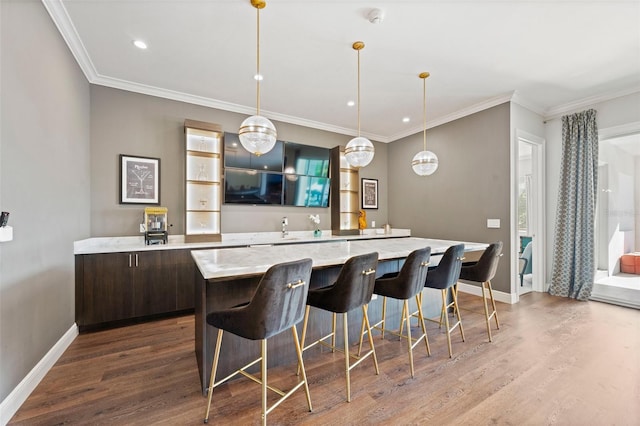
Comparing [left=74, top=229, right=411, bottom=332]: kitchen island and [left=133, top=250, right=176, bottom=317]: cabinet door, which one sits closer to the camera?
[left=74, top=229, right=411, bottom=332]: kitchen island

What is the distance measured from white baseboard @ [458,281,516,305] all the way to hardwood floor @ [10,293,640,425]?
3.27 ft

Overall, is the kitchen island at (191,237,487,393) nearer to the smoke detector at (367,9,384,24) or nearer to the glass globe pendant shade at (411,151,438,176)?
the glass globe pendant shade at (411,151,438,176)

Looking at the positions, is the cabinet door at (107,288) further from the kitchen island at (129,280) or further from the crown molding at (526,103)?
the crown molding at (526,103)

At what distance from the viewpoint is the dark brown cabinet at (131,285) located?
292 centimetres

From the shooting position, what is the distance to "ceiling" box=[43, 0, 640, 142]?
7.74 feet

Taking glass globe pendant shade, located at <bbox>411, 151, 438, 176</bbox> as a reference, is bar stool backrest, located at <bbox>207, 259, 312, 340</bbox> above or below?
below

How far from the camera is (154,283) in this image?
10.6 ft

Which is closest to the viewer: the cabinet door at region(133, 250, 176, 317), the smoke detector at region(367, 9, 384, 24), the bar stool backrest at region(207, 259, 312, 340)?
the bar stool backrest at region(207, 259, 312, 340)

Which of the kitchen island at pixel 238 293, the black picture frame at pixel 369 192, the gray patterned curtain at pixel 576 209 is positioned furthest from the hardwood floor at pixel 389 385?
the black picture frame at pixel 369 192

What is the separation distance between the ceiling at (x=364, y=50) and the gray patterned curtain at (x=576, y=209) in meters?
0.47

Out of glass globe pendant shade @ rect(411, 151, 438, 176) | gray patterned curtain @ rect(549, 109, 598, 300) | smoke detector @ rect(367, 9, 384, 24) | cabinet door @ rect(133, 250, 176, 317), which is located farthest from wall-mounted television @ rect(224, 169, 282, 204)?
gray patterned curtain @ rect(549, 109, 598, 300)

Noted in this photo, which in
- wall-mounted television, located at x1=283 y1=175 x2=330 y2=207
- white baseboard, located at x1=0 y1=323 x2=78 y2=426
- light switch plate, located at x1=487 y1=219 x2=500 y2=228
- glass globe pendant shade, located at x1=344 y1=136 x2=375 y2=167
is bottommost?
white baseboard, located at x1=0 y1=323 x2=78 y2=426

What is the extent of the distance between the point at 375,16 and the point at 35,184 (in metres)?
3.00

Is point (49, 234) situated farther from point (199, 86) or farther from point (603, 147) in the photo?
point (603, 147)
